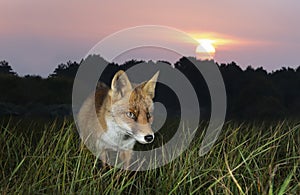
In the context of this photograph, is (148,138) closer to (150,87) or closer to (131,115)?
(131,115)

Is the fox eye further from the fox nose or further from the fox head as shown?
the fox nose

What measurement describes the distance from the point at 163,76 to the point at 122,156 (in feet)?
3.00

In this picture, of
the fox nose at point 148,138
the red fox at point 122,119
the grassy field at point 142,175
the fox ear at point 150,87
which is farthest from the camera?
the fox ear at point 150,87

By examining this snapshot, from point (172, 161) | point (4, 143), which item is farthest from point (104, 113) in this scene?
point (4, 143)

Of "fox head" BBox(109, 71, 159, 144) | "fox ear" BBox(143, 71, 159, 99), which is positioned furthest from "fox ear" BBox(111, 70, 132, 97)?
"fox ear" BBox(143, 71, 159, 99)

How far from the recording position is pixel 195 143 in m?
4.95

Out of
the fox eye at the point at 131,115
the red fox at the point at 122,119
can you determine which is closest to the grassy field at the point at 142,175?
the red fox at the point at 122,119

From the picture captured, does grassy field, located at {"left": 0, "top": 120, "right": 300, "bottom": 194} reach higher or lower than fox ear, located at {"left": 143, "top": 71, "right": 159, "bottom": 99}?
lower

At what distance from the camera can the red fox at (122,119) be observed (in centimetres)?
433

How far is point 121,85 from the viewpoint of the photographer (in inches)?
175

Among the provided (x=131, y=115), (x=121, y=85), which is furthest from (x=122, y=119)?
(x=121, y=85)

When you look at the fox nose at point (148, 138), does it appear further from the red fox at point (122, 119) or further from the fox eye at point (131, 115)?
the fox eye at point (131, 115)

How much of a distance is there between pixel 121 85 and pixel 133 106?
0.24 meters

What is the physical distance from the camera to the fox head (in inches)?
169
